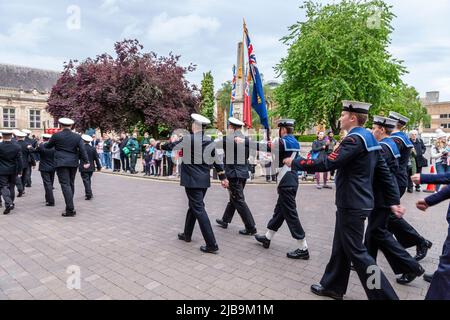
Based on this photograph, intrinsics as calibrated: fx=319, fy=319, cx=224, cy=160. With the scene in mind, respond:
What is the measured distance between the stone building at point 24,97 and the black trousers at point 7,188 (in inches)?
2057

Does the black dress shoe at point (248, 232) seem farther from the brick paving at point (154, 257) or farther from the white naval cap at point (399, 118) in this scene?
the white naval cap at point (399, 118)

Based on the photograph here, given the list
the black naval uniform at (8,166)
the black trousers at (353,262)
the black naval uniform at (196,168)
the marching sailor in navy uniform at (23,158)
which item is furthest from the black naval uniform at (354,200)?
the marching sailor in navy uniform at (23,158)

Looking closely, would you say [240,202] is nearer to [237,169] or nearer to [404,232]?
[237,169]

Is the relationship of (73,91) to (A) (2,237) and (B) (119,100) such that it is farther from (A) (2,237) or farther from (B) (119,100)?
(A) (2,237)

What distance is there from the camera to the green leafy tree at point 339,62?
77.3ft

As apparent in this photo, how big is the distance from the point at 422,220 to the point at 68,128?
27.5 feet

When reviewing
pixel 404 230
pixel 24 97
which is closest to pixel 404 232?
pixel 404 230

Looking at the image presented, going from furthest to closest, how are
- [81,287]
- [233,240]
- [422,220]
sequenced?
[422,220] < [233,240] < [81,287]

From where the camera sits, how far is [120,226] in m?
6.40

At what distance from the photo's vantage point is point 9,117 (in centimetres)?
5638

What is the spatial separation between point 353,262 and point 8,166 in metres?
7.99
